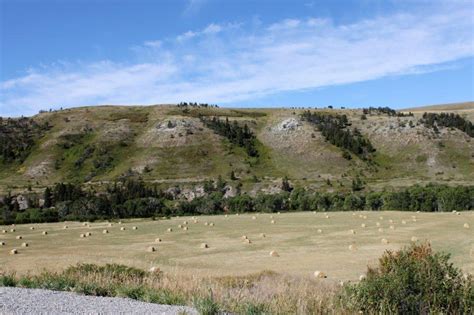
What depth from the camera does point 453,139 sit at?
4439 inches

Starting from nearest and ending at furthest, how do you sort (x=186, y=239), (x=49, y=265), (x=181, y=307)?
(x=181, y=307) < (x=49, y=265) < (x=186, y=239)

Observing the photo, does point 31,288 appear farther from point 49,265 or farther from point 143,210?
point 143,210

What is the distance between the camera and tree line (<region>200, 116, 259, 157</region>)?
118000 millimetres

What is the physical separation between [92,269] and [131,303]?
729 centimetres

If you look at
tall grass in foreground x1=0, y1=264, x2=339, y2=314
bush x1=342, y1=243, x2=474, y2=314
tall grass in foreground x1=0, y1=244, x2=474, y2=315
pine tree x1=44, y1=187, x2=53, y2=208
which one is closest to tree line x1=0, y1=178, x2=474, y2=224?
pine tree x1=44, y1=187, x2=53, y2=208

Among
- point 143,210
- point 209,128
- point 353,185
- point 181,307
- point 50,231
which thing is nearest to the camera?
point 181,307

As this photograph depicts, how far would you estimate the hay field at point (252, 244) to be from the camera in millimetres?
24078

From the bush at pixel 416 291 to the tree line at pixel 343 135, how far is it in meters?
96.8

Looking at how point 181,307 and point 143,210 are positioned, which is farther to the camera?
point 143,210

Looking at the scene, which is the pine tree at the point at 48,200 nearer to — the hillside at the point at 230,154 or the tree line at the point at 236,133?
the hillside at the point at 230,154

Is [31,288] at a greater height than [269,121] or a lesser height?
lesser

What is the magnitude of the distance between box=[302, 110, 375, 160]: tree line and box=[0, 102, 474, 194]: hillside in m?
1.49

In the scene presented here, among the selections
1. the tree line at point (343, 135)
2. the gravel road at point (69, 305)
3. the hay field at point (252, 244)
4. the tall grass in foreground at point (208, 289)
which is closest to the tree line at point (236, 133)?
the tree line at point (343, 135)

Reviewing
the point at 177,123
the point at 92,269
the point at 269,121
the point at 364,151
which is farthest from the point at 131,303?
the point at 269,121
